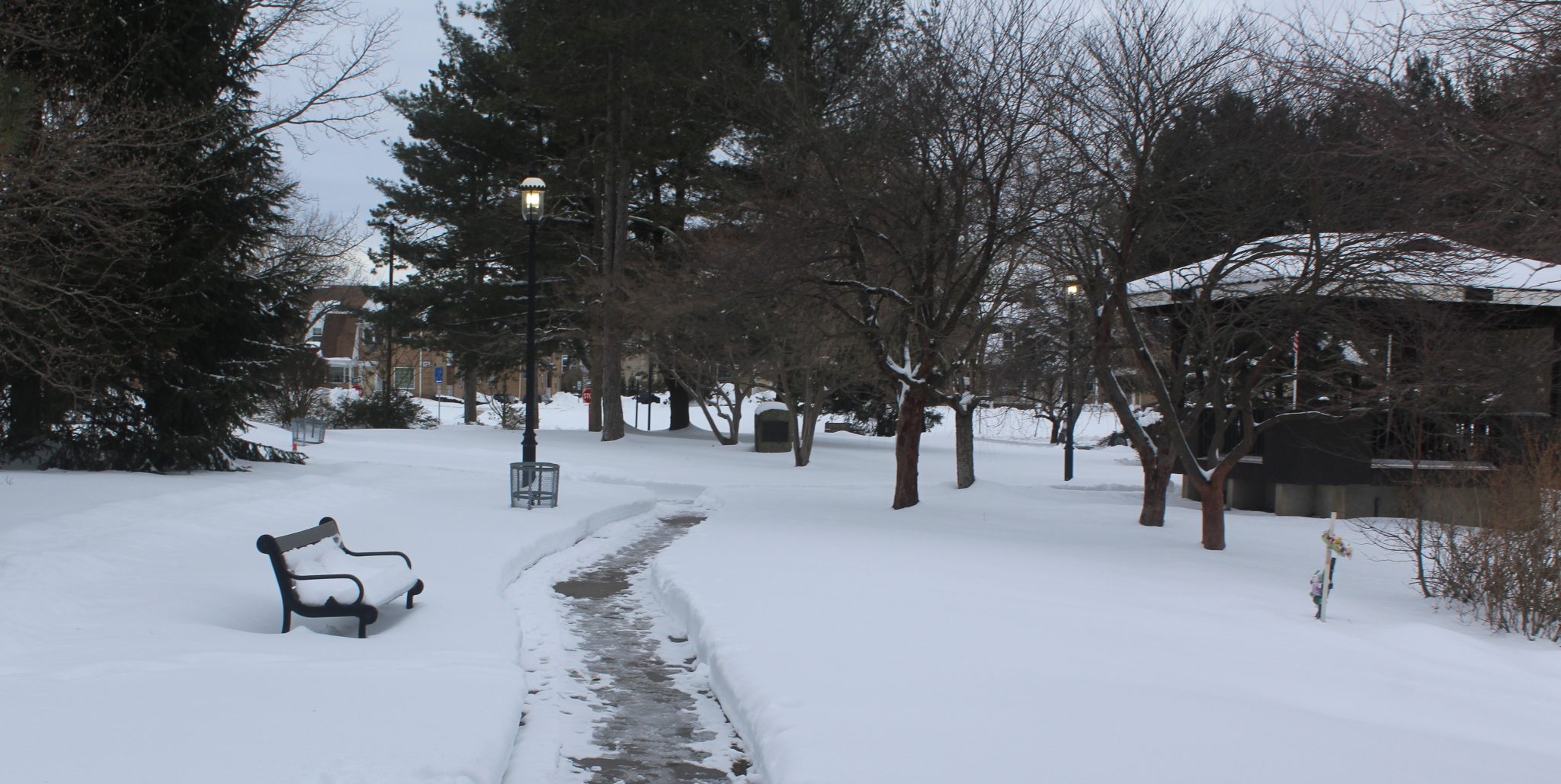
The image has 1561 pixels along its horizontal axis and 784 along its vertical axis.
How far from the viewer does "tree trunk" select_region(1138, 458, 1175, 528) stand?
17.3 m

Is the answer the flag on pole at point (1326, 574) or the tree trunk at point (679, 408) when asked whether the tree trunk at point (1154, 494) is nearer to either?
the flag on pole at point (1326, 574)

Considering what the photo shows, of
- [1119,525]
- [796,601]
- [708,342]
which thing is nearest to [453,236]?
[708,342]

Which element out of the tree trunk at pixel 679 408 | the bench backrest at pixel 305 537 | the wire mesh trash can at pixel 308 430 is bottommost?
the bench backrest at pixel 305 537

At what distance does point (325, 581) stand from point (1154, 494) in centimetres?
1334

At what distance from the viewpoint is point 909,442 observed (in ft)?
63.5

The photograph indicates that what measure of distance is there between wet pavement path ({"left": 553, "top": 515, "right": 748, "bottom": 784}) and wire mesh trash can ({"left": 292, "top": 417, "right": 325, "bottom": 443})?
19.3 m

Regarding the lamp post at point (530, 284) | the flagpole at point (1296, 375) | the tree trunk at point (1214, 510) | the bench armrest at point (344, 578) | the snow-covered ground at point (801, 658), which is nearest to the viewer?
the snow-covered ground at point (801, 658)

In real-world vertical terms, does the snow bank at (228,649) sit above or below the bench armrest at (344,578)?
below

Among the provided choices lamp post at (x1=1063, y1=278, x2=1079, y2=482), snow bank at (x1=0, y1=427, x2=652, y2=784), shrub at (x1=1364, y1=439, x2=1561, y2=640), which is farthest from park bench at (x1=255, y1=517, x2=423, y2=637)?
lamp post at (x1=1063, y1=278, x2=1079, y2=482)

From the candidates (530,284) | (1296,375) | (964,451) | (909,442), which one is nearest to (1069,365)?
(909,442)

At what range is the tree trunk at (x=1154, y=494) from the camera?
682 inches

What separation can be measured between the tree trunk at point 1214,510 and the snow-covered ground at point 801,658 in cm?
39

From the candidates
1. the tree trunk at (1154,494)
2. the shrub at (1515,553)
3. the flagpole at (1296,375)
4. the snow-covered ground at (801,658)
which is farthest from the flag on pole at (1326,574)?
the tree trunk at (1154,494)

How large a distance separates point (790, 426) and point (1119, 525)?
15.7 m
